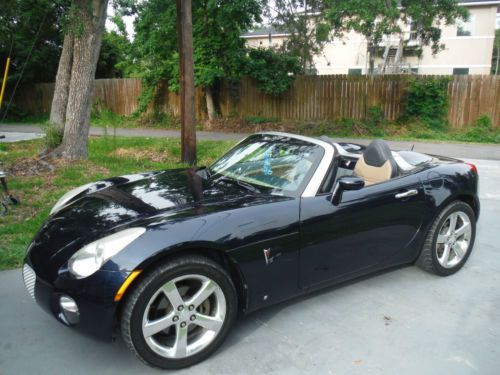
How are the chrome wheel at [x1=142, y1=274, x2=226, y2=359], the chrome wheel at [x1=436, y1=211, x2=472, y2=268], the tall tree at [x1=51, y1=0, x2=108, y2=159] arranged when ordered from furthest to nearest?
the tall tree at [x1=51, y1=0, x2=108, y2=159]
the chrome wheel at [x1=436, y1=211, x2=472, y2=268]
the chrome wheel at [x1=142, y1=274, x2=226, y2=359]

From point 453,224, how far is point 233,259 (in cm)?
248

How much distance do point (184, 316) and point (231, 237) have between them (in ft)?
1.85

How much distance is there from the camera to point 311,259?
10.5 ft

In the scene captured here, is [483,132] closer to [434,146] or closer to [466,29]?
[434,146]

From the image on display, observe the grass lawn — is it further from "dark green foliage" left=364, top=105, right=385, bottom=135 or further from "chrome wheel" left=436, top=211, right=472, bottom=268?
"dark green foliage" left=364, top=105, right=385, bottom=135

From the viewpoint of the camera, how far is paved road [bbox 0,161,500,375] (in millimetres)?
2797

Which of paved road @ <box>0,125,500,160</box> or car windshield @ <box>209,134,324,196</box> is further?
paved road @ <box>0,125,500,160</box>

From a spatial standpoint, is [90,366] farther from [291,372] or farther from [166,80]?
[166,80]

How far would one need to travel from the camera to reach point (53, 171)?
773 centimetres

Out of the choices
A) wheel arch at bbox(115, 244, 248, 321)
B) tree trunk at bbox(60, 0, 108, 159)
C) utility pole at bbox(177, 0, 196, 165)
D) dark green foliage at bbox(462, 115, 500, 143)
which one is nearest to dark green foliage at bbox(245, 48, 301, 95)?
dark green foliage at bbox(462, 115, 500, 143)

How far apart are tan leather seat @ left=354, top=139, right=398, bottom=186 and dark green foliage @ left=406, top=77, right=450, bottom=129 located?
495 inches

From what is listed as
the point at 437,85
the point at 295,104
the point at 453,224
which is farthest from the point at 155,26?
the point at 453,224

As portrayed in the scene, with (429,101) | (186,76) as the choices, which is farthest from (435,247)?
(429,101)

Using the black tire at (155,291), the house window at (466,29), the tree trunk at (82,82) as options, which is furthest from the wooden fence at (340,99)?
the house window at (466,29)
